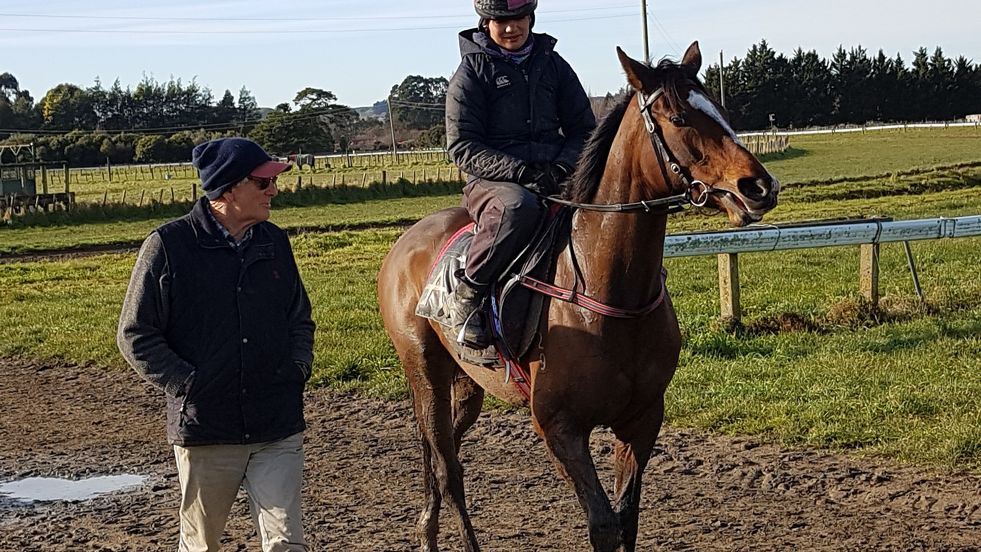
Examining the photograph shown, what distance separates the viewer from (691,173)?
462 cm

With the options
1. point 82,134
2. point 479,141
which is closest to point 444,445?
point 479,141

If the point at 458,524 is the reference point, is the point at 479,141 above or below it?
above

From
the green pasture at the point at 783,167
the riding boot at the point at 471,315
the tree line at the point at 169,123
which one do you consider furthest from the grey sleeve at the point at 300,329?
the tree line at the point at 169,123

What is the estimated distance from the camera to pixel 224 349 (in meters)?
4.25

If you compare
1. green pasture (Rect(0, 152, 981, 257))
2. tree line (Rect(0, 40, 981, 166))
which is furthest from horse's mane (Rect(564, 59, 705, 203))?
tree line (Rect(0, 40, 981, 166))

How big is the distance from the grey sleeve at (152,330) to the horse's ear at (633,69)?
1.99m

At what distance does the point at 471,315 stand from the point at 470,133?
908 millimetres

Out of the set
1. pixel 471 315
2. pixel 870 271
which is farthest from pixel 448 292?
pixel 870 271

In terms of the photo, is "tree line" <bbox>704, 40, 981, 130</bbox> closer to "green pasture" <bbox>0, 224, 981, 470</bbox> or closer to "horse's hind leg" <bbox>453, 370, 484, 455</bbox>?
"green pasture" <bbox>0, 224, 981, 470</bbox>

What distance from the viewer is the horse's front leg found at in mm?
4801

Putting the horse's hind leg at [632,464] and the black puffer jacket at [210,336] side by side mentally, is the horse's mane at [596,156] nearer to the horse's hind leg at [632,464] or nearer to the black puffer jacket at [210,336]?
the horse's hind leg at [632,464]

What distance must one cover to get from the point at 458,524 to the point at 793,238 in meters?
5.82

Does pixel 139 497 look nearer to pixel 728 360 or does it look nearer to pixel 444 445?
pixel 444 445

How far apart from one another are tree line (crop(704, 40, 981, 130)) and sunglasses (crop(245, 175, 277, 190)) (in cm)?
9774
